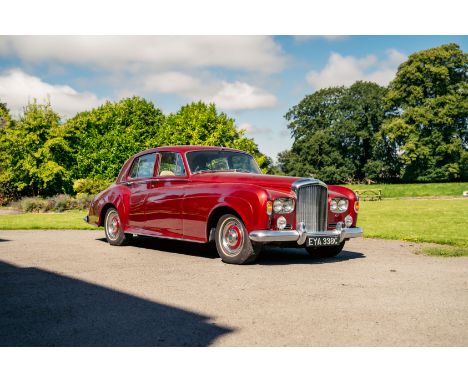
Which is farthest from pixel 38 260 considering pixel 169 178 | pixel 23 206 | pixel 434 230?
pixel 23 206

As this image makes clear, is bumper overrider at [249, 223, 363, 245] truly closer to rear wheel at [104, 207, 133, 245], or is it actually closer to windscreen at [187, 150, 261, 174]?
windscreen at [187, 150, 261, 174]

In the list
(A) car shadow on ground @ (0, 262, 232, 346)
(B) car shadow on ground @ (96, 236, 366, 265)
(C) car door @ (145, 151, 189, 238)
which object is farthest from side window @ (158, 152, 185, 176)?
(A) car shadow on ground @ (0, 262, 232, 346)

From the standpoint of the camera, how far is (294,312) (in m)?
4.80

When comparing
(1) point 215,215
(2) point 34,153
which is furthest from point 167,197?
(2) point 34,153

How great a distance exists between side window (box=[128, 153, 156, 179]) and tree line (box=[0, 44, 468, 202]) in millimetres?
23933

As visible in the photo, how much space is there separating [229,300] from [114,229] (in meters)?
5.92

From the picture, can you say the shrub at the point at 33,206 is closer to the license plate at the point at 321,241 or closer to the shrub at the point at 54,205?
the shrub at the point at 54,205

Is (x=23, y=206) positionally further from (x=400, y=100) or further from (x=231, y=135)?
(x=400, y=100)

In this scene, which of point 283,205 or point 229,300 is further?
point 283,205

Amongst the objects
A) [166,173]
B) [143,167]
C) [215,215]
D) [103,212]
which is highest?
[143,167]

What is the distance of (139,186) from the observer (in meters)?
10.1

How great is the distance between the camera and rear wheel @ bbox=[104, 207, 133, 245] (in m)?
10.5

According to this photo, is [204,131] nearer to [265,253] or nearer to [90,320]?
[265,253]

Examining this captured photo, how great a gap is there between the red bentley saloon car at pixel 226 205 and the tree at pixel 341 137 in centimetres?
5510
